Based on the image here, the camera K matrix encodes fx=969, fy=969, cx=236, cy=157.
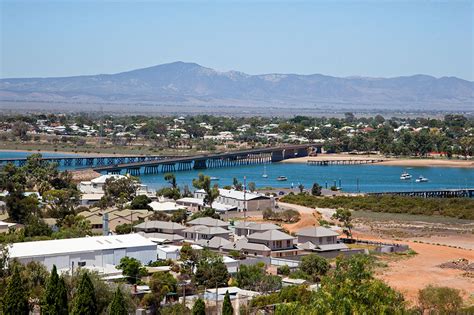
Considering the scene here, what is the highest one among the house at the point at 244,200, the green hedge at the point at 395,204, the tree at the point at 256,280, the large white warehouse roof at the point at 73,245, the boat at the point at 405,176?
the large white warehouse roof at the point at 73,245

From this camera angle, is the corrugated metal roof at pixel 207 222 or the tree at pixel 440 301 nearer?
the tree at pixel 440 301

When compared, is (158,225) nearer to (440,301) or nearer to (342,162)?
(440,301)

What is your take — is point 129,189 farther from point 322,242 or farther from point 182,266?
point 182,266

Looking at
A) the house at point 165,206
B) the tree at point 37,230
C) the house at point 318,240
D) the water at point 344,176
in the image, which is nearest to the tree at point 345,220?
the house at point 318,240

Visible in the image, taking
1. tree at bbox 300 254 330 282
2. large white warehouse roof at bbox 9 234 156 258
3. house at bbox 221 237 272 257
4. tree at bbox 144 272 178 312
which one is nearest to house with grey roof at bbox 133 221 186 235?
house at bbox 221 237 272 257

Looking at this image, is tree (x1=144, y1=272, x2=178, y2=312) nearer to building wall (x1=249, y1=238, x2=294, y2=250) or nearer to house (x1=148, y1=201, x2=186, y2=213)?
building wall (x1=249, y1=238, x2=294, y2=250)

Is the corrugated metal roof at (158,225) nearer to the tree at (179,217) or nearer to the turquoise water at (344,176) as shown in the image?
the tree at (179,217)
